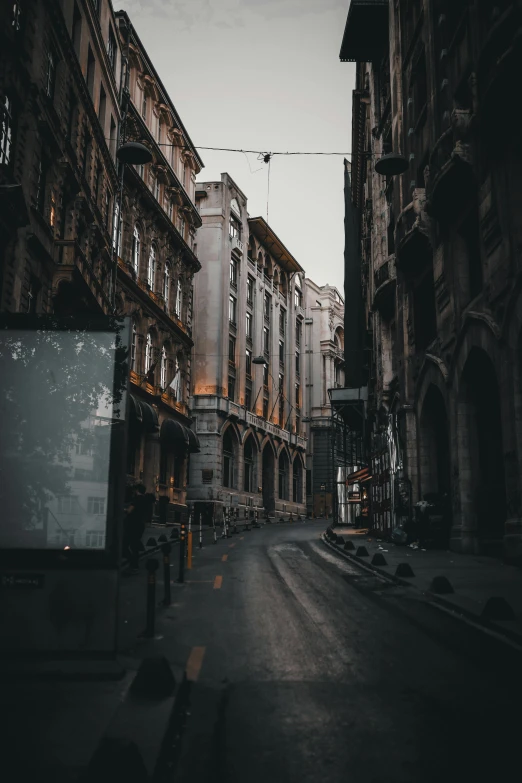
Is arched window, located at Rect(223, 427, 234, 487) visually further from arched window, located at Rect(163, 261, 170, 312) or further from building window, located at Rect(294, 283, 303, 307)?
building window, located at Rect(294, 283, 303, 307)

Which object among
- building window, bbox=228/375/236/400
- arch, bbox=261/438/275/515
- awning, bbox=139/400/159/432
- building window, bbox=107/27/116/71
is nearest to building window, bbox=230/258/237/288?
building window, bbox=228/375/236/400

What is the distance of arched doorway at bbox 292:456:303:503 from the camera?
70387mm

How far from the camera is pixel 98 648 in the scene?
266 inches

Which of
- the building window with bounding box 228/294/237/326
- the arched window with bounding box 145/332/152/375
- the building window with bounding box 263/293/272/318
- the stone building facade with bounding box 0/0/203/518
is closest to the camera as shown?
the stone building facade with bounding box 0/0/203/518

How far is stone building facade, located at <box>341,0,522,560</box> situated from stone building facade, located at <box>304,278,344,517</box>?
4654cm

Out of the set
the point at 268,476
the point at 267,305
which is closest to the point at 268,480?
the point at 268,476

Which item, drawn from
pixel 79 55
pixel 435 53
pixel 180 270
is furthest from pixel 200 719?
pixel 180 270

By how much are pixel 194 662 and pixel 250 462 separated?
50.8 meters

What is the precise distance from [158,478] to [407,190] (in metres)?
21.6

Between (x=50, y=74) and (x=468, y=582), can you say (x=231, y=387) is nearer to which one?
(x=50, y=74)

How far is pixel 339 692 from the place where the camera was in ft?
19.7

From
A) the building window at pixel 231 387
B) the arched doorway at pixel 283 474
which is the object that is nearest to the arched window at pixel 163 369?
the building window at pixel 231 387

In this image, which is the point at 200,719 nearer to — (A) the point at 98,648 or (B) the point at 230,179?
(A) the point at 98,648

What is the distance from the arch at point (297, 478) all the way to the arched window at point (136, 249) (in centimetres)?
3578
